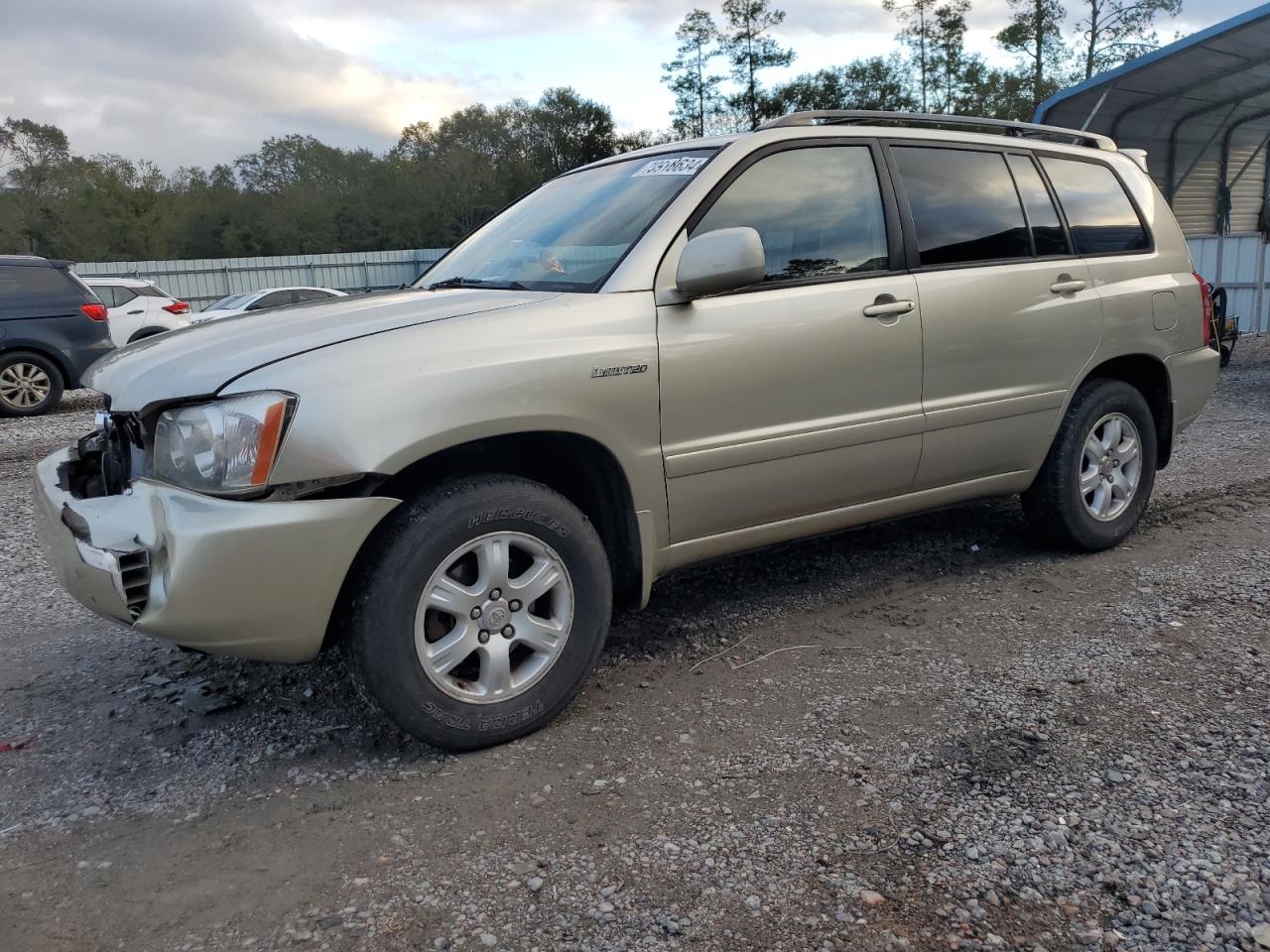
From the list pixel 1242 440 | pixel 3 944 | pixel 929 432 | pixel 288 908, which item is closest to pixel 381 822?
pixel 288 908

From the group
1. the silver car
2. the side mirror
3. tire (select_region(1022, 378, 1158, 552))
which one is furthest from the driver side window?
tire (select_region(1022, 378, 1158, 552))

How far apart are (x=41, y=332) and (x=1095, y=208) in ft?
33.9

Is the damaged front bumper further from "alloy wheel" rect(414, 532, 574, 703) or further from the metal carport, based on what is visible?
the metal carport

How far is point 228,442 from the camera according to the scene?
250cm

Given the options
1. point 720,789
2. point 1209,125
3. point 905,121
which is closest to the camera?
point 720,789

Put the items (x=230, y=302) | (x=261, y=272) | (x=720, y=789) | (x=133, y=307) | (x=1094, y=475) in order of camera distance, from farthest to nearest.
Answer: (x=261, y=272)
(x=230, y=302)
(x=133, y=307)
(x=1094, y=475)
(x=720, y=789)

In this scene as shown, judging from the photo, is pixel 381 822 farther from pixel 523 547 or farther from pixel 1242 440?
pixel 1242 440

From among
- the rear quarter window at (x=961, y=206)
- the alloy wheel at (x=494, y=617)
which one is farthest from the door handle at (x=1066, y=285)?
the alloy wheel at (x=494, y=617)

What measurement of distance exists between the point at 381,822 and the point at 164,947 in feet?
1.90

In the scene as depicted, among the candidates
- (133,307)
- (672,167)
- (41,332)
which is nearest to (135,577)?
(672,167)

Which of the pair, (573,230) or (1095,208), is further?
(1095,208)

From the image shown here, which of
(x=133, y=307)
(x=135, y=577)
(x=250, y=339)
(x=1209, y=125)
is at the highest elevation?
(x=1209, y=125)

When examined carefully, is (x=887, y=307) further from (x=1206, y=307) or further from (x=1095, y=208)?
(x=1206, y=307)

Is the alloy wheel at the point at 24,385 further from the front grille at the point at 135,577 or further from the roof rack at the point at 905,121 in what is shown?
the roof rack at the point at 905,121
